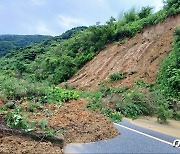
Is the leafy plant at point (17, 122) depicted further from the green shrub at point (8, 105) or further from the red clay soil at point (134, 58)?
the red clay soil at point (134, 58)

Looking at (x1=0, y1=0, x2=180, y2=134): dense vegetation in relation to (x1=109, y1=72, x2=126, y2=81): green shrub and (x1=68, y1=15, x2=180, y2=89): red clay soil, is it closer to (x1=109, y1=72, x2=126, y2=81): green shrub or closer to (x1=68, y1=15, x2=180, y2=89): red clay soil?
(x1=109, y1=72, x2=126, y2=81): green shrub

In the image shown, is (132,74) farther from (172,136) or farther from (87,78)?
(172,136)

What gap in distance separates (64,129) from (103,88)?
1761 centimetres

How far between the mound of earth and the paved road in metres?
0.29

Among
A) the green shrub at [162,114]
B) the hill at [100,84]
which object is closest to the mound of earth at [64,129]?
the hill at [100,84]

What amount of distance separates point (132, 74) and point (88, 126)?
61.7 feet

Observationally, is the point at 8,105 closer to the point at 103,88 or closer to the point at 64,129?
the point at 64,129

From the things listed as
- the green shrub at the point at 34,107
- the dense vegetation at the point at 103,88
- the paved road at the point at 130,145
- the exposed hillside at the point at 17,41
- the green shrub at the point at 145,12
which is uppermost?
the exposed hillside at the point at 17,41

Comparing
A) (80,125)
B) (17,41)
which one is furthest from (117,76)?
(17,41)

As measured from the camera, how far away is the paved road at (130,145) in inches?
331

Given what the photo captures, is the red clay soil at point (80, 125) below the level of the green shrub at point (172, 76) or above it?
below

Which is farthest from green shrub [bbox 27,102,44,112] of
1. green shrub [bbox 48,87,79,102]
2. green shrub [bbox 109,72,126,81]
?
green shrub [bbox 109,72,126,81]

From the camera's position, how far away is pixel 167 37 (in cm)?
2962

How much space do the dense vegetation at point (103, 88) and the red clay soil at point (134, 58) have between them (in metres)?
0.92
